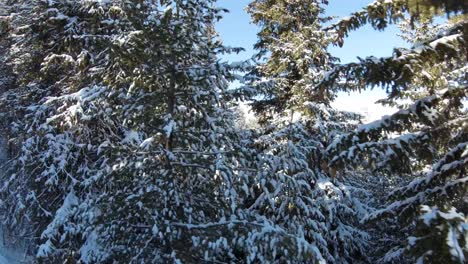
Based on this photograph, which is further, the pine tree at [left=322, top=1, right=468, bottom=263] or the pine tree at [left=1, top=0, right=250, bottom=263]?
the pine tree at [left=1, top=0, right=250, bottom=263]

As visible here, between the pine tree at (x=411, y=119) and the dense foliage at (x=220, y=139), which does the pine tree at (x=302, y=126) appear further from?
the pine tree at (x=411, y=119)

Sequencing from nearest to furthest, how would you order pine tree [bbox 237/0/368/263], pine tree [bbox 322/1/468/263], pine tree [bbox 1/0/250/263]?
pine tree [bbox 322/1/468/263] → pine tree [bbox 1/0/250/263] → pine tree [bbox 237/0/368/263]

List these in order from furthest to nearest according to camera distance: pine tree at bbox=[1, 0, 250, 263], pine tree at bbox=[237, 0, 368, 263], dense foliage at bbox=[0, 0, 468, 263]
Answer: pine tree at bbox=[237, 0, 368, 263] → pine tree at bbox=[1, 0, 250, 263] → dense foliage at bbox=[0, 0, 468, 263]

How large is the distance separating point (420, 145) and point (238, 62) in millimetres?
4412

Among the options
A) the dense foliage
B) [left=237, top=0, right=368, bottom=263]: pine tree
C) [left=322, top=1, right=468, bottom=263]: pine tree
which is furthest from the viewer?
[left=237, top=0, right=368, bottom=263]: pine tree

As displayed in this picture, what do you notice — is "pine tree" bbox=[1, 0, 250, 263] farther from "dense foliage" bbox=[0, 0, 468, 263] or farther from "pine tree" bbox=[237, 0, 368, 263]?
"pine tree" bbox=[237, 0, 368, 263]

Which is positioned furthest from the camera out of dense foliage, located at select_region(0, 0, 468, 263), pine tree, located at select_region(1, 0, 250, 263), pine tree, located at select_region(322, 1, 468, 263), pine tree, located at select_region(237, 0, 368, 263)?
pine tree, located at select_region(237, 0, 368, 263)

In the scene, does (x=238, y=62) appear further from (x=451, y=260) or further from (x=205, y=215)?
(x=451, y=260)

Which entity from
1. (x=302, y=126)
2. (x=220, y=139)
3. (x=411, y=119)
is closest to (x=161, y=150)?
(x=220, y=139)

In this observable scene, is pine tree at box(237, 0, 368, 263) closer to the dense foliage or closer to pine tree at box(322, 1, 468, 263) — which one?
the dense foliage

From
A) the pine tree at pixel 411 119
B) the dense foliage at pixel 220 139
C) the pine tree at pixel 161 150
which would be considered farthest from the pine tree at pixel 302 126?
the pine tree at pixel 411 119

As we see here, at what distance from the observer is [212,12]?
9.61 metres

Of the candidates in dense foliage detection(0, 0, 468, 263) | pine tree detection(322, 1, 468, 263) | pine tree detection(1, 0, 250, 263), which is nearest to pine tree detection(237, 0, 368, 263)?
dense foliage detection(0, 0, 468, 263)

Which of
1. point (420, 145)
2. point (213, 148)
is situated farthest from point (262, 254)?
point (420, 145)
